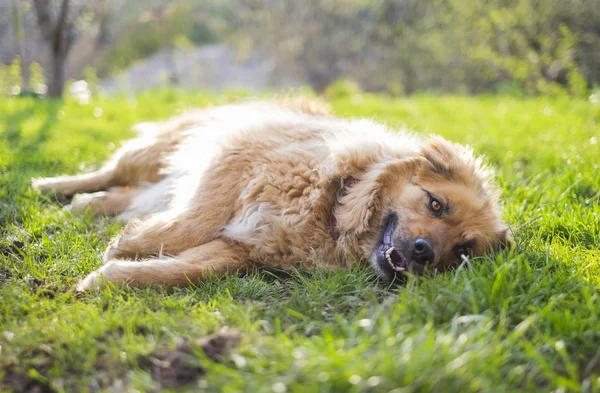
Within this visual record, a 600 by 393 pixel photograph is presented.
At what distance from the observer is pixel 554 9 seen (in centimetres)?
928

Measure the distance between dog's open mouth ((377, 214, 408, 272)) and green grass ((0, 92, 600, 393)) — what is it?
13 cm

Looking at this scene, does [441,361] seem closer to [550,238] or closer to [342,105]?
[550,238]

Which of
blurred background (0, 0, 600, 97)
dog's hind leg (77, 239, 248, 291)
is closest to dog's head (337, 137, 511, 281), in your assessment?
dog's hind leg (77, 239, 248, 291)

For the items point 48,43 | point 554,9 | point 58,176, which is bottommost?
point 58,176

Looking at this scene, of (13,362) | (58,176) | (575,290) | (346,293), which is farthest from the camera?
(58,176)

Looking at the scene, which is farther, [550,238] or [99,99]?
[99,99]

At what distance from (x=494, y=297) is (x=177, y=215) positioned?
1.78 meters

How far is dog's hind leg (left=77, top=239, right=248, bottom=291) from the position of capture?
8.77 feet

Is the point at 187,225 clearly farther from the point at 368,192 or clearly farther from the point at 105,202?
the point at 105,202

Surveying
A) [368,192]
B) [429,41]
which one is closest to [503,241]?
[368,192]

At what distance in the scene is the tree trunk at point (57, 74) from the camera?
329 inches

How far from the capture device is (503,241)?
2.98 m

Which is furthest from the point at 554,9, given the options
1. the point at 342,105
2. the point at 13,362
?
the point at 13,362

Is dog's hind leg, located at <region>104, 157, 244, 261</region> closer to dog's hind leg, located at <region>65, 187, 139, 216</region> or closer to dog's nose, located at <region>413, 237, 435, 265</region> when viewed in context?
dog's hind leg, located at <region>65, 187, 139, 216</region>
